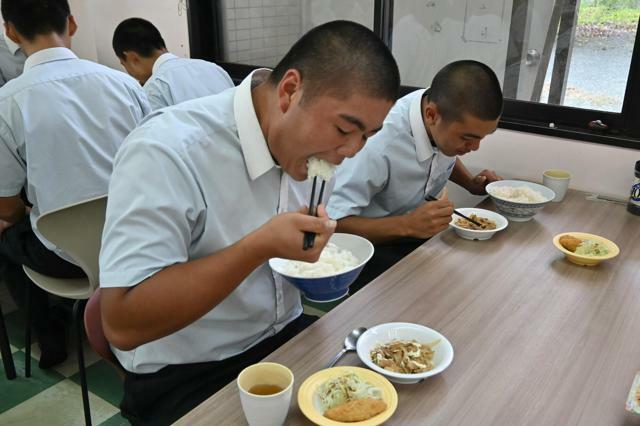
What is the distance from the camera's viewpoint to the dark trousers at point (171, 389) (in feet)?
4.15

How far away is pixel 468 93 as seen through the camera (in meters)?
1.81

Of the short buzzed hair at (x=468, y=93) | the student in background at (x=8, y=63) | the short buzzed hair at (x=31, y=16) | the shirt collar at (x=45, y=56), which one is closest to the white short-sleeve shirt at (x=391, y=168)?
the short buzzed hair at (x=468, y=93)

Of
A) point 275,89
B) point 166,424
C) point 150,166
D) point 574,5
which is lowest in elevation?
point 166,424

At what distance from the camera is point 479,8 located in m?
2.69

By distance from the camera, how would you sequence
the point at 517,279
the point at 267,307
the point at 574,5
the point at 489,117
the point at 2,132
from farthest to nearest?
the point at 574,5 < the point at 2,132 < the point at 489,117 < the point at 517,279 < the point at 267,307

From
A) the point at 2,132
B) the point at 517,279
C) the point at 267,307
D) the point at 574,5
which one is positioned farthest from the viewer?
the point at 574,5

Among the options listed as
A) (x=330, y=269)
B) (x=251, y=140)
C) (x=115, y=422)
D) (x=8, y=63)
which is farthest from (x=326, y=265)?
(x=8, y=63)

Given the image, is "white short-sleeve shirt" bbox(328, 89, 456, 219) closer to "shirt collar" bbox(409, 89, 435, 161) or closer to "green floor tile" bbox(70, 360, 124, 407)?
"shirt collar" bbox(409, 89, 435, 161)

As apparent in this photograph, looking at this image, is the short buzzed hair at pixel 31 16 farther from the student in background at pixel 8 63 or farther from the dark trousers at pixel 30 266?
the student in background at pixel 8 63

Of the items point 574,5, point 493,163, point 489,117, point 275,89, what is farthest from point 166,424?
point 574,5

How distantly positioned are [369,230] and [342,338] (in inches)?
29.3

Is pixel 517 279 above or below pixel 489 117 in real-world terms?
below

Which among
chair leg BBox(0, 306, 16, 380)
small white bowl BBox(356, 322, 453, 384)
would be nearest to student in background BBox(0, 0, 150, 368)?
chair leg BBox(0, 306, 16, 380)

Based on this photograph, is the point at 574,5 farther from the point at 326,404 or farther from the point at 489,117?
the point at 326,404
